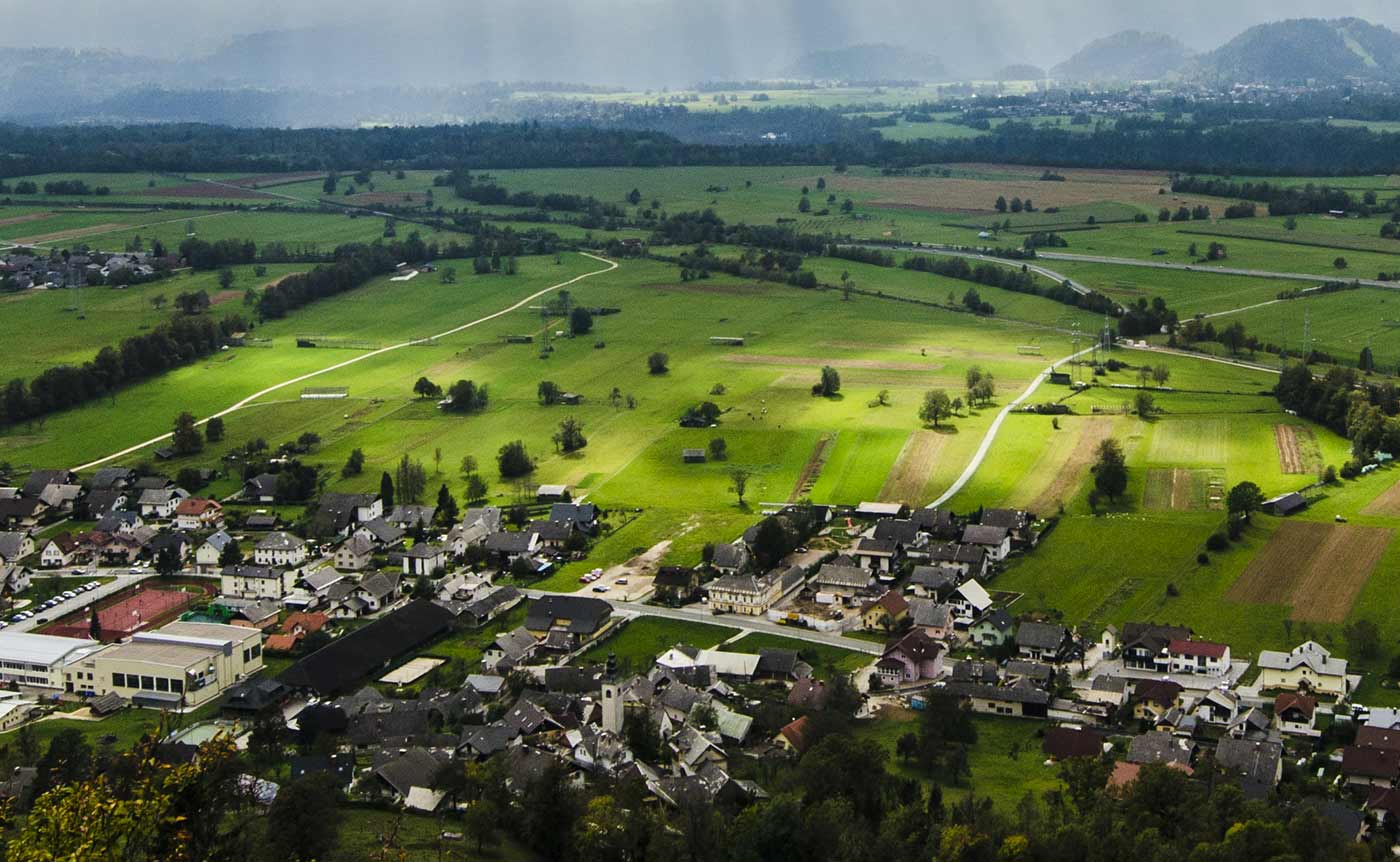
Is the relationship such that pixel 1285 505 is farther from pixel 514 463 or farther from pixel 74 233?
pixel 74 233

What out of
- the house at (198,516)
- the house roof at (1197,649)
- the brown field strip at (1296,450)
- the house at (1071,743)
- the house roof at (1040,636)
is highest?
the brown field strip at (1296,450)

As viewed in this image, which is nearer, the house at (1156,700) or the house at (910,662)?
the house at (1156,700)

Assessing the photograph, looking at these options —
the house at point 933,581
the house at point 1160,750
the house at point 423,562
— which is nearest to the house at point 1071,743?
the house at point 1160,750

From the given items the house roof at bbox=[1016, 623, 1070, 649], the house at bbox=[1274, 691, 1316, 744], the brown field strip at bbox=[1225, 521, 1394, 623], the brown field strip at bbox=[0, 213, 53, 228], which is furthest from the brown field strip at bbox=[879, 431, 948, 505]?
the brown field strip at bbox=[0, 213, 53, 228]

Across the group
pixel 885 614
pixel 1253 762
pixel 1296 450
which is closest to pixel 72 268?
pixel 885 614

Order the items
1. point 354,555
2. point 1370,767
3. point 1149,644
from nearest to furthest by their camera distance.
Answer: point 1370,767 → point 1149,644 → point 354,555

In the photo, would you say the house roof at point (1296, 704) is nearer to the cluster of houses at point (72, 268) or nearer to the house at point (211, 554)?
the house at point (211, 554)

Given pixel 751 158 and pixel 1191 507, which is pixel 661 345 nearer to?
pixel 1191 507
